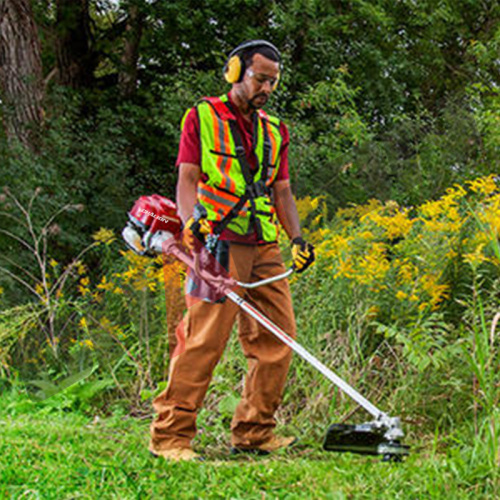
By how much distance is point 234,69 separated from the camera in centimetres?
397

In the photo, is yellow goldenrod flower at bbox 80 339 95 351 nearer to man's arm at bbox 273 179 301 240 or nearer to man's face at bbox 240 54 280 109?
man's arm at bbox 273 179 301 240

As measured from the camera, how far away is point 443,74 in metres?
16.4

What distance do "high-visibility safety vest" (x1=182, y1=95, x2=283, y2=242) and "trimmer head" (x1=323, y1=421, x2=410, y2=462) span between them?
1049 mm

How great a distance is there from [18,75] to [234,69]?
21.4 ft

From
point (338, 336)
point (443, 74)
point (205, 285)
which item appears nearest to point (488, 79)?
point (443, 74)

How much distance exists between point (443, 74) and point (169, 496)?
1447 centimetres

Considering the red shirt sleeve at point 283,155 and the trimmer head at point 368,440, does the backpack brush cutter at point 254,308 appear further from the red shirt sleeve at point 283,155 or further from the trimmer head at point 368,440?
the red shirt sleeve at point 283,155

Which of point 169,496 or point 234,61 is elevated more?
point 234,61

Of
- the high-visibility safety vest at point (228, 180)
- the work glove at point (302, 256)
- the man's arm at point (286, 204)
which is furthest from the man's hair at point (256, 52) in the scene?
the work glove at point (302, 256)

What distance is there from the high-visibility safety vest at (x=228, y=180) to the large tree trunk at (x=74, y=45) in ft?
30.2

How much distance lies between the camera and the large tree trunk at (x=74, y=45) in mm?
12398

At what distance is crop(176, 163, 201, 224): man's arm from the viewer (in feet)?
12.7

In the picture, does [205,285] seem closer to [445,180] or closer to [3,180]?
[3,180]

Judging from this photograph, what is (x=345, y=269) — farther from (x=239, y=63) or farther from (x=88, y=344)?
(x=88, y=344)
